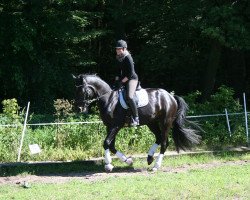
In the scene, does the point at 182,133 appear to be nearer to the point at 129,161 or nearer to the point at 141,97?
the point at 141,97

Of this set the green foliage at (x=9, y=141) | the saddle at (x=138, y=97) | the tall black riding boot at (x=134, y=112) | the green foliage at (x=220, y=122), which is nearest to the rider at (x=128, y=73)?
the tall black riding boot at (x=134, y=112)

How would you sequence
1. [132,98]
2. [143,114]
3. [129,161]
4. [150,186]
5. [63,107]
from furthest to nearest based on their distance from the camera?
[63,107]
[143,114]
[129,161]
[132,98]
[150,186]

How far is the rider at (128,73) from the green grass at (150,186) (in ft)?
5.18

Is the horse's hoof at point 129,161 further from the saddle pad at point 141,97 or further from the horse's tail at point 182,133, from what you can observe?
the horse's tail at point 182,133

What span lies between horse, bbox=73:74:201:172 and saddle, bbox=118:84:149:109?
0.32 feet

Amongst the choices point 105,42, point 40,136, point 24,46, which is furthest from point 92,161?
point 105,42

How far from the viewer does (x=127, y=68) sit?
10.4m

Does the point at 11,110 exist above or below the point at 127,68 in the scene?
below

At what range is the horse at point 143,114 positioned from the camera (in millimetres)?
10531

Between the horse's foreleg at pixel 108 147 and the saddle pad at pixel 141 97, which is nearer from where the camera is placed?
the horse's foreleg at pixel 108 147

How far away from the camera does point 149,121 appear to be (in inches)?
440

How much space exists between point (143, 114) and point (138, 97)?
1.45 ft

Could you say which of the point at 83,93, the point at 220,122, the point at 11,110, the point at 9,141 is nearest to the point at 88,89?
the point at 83,93

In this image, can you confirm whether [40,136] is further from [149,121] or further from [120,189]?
[120,189]
